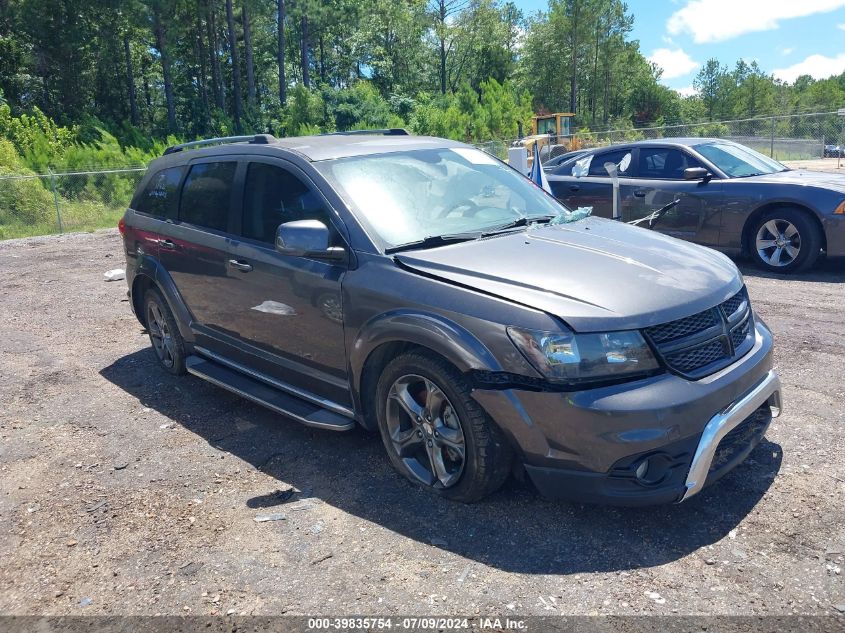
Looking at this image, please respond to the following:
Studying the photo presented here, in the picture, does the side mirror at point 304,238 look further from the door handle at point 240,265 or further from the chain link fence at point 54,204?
the chain link fence at point 54,204

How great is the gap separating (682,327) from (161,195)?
4.21 m

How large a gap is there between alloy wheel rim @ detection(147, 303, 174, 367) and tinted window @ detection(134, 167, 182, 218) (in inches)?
30.8

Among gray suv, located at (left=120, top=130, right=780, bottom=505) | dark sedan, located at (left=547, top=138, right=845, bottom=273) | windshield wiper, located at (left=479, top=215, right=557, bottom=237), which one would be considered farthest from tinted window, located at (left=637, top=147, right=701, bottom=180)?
windshield wiper, located at (left=479, top=215, right=557, bottom=237)

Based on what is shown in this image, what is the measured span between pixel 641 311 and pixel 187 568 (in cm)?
234

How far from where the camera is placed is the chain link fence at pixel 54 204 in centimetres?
1731

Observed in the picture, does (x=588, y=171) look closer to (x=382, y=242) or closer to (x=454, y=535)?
(x=382, y=242)

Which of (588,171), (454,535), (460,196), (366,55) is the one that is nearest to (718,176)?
(588,171)

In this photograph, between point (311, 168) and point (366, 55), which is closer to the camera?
point (311, 168)

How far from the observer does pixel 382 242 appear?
387 centimetres

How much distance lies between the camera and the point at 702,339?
334 cm

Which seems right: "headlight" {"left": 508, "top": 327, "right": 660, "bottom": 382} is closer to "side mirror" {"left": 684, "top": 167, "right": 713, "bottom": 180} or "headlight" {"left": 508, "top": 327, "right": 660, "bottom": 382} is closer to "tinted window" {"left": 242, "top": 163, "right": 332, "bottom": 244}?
"tinted window" {"left": 242, "top": 163, "right": 332, "bottom": 244}

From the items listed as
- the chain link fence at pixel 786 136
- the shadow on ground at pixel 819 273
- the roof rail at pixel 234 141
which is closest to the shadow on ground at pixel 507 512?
the roof rail at pixel 234 141

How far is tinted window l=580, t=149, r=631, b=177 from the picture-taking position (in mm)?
9547

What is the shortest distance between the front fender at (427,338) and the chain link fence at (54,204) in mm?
16045
